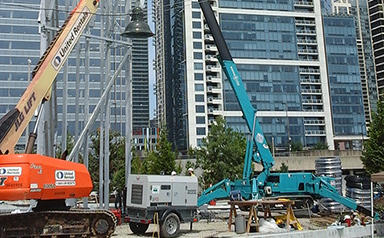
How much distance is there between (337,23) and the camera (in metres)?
96.9

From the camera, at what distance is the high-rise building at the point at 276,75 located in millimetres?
83438

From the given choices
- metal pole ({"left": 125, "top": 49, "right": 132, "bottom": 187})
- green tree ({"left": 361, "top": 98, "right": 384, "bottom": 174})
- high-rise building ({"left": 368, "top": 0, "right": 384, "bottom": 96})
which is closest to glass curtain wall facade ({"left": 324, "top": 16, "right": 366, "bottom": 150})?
high-rise building ({"left": 368, "top": 0, "right": 384, "bottom": 96})

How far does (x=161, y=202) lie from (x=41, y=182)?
5620mm

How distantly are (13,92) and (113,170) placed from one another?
1415 inches

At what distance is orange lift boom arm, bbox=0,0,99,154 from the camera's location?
10227 millimetres

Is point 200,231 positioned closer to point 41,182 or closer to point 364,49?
point 41,182

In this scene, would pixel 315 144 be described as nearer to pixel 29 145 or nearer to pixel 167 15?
pixel 167 15

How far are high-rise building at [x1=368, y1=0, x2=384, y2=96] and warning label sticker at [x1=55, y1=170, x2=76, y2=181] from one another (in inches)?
4963

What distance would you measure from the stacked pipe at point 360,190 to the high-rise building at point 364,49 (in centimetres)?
12044

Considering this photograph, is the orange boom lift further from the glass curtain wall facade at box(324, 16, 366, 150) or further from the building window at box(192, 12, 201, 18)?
the glass curtain wall facade at box(324, 16, 366, 150)

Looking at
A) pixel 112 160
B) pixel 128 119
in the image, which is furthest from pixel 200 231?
pixel 112 160

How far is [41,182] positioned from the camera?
10250 mm

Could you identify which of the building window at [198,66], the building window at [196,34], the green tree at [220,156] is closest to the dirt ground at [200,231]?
the green tree at [220,156]

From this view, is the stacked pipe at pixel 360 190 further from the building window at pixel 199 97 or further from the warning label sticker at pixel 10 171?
the building window at pixel 199 97
